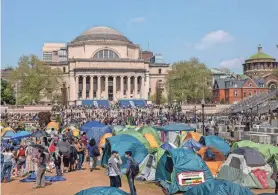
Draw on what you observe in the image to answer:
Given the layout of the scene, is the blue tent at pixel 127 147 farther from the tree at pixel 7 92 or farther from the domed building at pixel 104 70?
the domed building at pixel 104 70

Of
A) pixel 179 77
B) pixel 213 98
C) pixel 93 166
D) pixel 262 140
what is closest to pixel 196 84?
pixel 179 77

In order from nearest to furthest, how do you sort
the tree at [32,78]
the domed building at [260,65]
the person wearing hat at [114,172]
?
the person wearing hat at [114,172], the tree at [32,78], the domed building at [260,65]

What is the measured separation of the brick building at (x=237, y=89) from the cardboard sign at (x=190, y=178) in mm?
75614

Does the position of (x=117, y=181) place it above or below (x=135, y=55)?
below

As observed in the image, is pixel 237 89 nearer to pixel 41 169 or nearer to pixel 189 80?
pixel 189 80

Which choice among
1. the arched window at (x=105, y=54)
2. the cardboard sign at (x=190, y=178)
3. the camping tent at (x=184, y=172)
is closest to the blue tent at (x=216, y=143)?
the camping tent at (x=184, y=172)

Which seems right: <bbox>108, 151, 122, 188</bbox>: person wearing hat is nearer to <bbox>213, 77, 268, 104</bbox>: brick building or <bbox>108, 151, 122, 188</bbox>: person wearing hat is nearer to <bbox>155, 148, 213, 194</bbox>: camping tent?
<bbox>155, 148, 213, 194</bbox>: camping tent

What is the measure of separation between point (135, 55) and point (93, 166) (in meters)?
92.3

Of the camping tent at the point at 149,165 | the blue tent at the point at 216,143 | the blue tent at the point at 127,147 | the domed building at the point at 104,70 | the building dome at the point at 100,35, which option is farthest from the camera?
the building dome at the point at 100,35

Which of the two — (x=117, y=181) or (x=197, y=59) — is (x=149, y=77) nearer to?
(x=197, y=59)

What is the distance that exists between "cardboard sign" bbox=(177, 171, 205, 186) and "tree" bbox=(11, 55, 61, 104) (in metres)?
66.6

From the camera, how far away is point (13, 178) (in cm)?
1827

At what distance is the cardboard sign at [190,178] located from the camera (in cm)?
1564

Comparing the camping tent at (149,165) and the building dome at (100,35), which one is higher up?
the building dome at (100,35)
